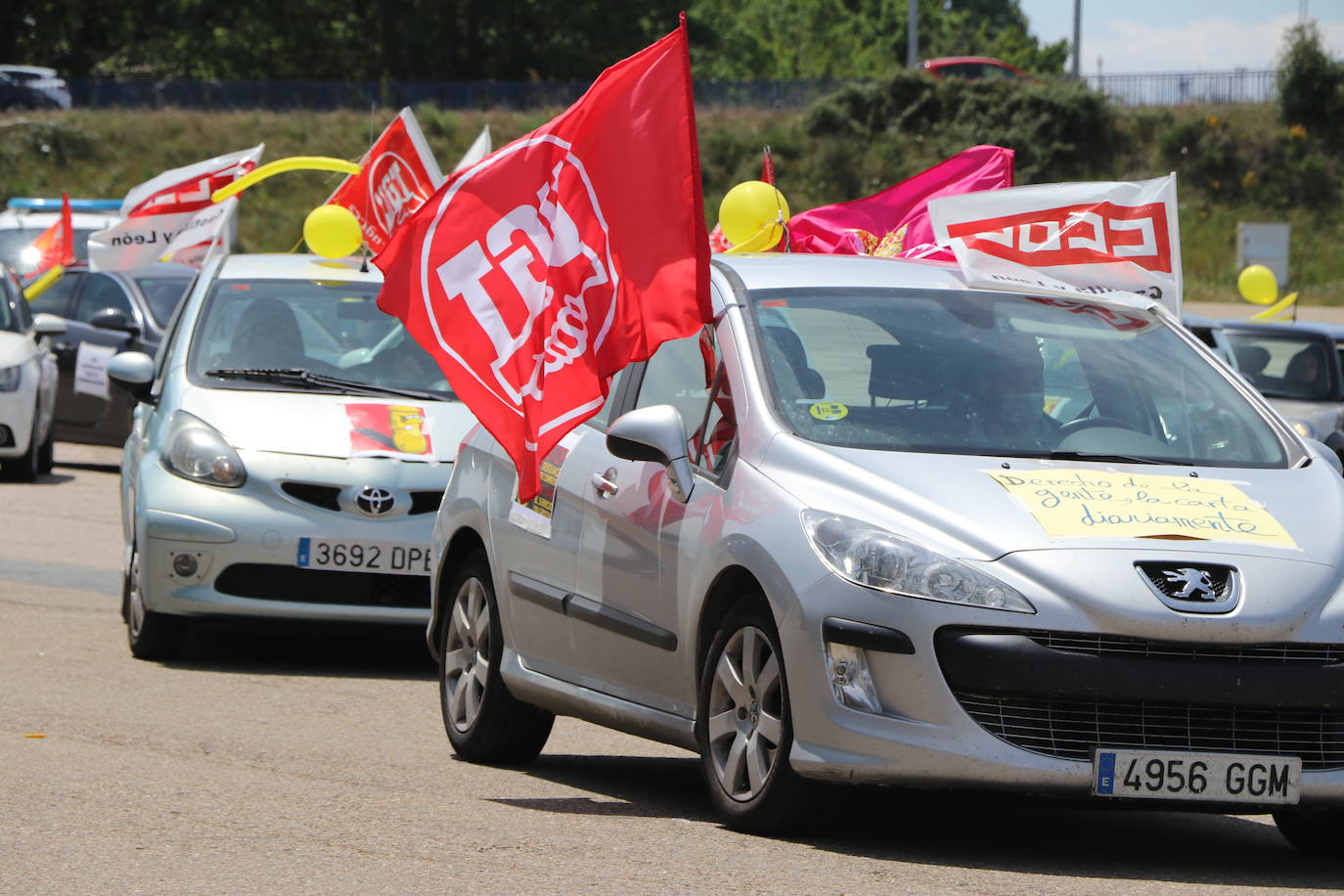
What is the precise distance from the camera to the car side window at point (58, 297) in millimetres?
20094

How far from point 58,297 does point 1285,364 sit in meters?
10.7

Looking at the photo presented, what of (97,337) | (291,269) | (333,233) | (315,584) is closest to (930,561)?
(315,584)

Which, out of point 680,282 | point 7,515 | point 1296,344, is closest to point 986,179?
point 680,282

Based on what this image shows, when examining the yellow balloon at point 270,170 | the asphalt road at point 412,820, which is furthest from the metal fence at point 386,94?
the asphalt road at point 412,820

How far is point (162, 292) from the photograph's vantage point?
66.3ft

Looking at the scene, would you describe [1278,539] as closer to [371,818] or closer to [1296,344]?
[371,818]

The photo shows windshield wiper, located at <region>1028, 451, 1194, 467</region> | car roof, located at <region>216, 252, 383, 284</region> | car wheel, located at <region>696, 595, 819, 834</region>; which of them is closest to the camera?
car wheel, located at <region>696, 595, 819, 834</region>

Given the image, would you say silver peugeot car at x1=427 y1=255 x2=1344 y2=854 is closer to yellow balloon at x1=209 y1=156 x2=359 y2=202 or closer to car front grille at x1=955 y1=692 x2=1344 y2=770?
car front grille at x1=955 y1=692 x2=1344 y2=770

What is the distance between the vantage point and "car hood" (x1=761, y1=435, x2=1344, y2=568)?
5.35 meters

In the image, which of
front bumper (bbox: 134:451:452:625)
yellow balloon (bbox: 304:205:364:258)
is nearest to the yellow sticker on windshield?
front bumper (bbox: 134:451:452:625)

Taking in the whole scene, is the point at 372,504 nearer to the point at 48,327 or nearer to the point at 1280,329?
the point at 48,327

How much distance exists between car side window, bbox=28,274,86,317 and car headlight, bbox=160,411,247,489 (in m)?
11.0

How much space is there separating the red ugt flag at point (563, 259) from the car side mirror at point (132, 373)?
339cm

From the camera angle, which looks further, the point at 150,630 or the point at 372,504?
the point at 150,630
